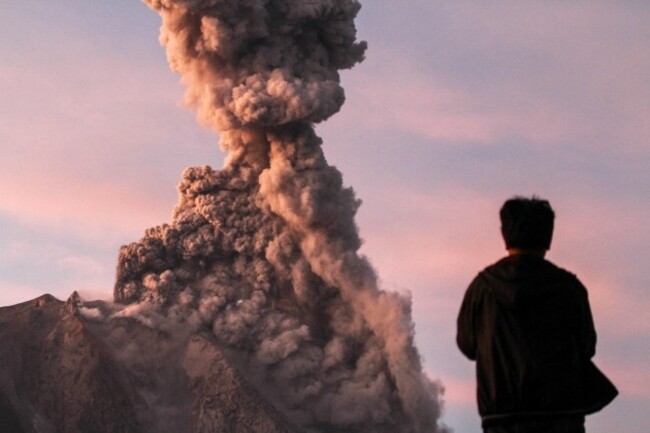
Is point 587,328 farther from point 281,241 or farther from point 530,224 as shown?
point 281,241

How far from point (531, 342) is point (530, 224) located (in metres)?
0.66

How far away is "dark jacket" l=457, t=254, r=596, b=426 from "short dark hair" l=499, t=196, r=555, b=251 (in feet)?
0.58

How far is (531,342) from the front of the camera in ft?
20.1

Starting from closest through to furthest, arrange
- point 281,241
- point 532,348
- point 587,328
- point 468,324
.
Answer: point 532,348
point 587,328
point 468,324
point 281,241

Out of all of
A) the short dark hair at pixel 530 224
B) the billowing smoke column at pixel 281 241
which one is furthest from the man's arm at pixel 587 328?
the billowing smoke column at pixel 281 241

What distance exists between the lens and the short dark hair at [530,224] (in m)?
6.45

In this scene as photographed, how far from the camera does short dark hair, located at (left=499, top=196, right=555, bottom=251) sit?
6.45 metres

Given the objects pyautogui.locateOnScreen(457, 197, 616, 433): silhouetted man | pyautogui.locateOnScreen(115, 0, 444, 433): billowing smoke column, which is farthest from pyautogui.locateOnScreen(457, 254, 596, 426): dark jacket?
pyautogui.locateOnScreen(115, 0, 444, 433): billowing smoke column

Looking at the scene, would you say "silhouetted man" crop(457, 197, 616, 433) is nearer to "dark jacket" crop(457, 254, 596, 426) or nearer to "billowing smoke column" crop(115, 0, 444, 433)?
"dark jacket" crop(457, 254, 596, 426)

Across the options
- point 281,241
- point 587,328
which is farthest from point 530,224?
point 281,241

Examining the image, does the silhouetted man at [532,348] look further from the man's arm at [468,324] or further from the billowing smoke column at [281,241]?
the billowing smoke column at [281,241]

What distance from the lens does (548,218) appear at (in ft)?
21.2

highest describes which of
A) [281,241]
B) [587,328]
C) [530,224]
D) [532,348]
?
[281,241]

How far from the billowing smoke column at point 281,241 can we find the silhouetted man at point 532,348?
217 feet
